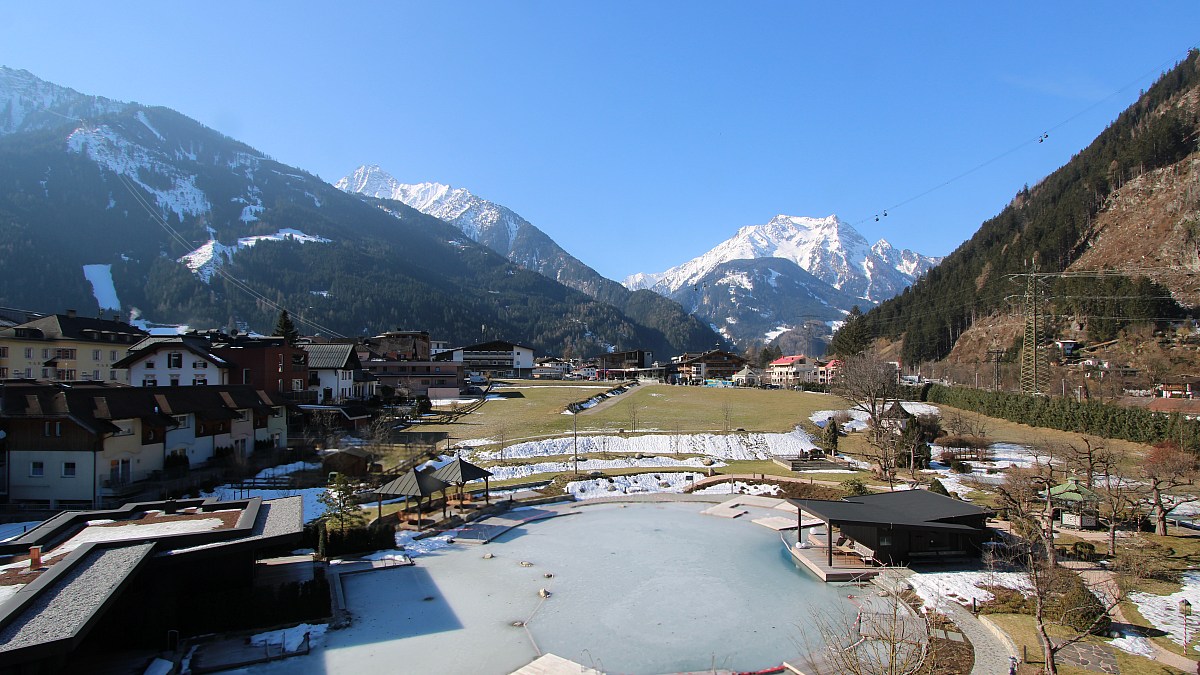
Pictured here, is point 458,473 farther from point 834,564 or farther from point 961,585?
point 961,585

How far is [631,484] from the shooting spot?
38438mm

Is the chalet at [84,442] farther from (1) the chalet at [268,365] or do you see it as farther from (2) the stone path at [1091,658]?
(2) the stone path at [1091,658]

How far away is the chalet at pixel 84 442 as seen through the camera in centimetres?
2927

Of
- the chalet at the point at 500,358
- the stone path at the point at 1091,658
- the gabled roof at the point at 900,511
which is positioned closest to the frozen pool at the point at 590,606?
the gabled roof at the point at 900,511

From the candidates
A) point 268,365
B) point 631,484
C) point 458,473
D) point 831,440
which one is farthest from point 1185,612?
point 268,365

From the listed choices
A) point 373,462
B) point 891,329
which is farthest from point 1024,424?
point 891,329

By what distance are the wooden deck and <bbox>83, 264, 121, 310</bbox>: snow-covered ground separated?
205 metres

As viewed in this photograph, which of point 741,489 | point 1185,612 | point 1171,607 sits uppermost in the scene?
point 1185,612

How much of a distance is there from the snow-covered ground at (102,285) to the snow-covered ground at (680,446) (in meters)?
178

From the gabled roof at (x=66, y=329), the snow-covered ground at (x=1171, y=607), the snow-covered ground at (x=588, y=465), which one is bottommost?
the snow-covered ground at (x=588, y=465)

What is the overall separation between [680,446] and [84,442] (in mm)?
37993

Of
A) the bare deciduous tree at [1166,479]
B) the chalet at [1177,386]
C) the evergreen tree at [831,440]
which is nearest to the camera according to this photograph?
the bare deciduous tree at [1166,479]

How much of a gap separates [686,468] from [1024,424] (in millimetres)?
39147

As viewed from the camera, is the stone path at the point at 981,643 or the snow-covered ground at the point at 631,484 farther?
the snow-covered ground at the point at 631,484
